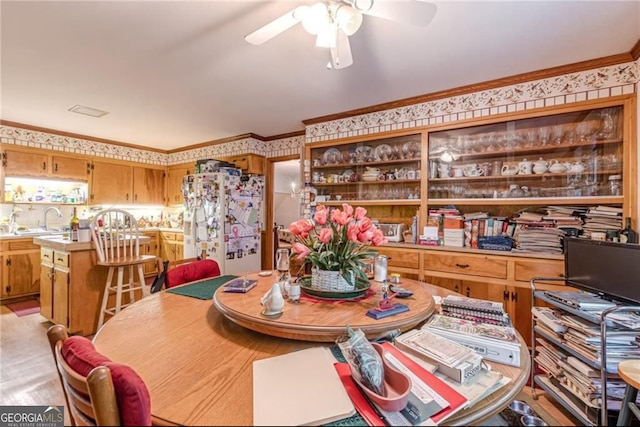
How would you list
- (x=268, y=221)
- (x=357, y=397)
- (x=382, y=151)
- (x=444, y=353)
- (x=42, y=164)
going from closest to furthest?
(x=357, y=397), (x=444, y=353), (x=382, y=151), (x=42, y=164), (x=268, y=221)

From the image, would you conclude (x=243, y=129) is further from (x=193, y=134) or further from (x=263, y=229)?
(x=263, y=229)

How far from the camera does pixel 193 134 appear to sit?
453 cm

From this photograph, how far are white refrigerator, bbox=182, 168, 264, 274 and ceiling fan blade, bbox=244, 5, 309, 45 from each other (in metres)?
2.58

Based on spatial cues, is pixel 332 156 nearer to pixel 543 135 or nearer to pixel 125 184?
pixel 543 135

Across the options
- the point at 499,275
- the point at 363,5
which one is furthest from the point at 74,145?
the point at 499,275

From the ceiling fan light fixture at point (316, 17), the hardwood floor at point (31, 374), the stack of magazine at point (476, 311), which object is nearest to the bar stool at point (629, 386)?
the hardwood floor at point (31, 374)

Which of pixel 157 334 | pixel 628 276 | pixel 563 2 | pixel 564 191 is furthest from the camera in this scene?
pixel 564 191

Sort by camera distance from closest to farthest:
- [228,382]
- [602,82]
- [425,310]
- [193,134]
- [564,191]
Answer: [228,382], [425,310], [602,82], [564,191], [193,134]

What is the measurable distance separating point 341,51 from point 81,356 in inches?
73.1

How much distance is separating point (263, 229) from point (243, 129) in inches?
61.8

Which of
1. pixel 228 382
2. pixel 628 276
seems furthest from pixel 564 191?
pixel 228 382

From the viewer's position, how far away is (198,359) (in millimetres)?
915

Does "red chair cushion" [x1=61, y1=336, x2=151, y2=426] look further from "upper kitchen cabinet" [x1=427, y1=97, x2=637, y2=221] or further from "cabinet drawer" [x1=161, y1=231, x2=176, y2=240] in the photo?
"cabinet drawer" [x1=161, y1=231, x2=176, y2=240]

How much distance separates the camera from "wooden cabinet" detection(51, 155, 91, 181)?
434 cm
